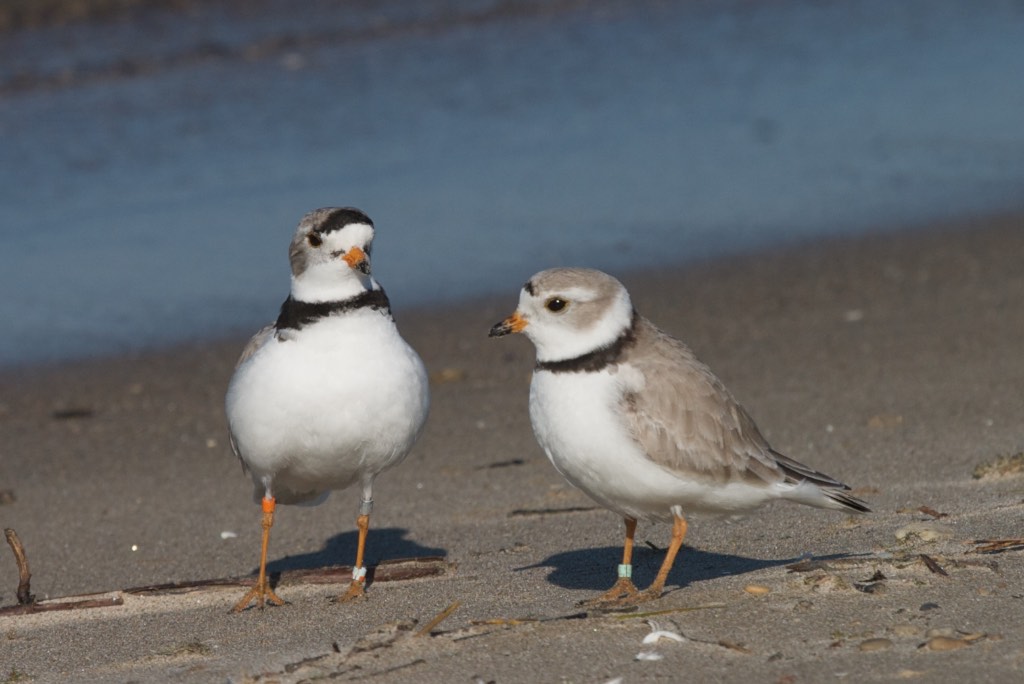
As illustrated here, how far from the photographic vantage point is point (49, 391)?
912 centimetres

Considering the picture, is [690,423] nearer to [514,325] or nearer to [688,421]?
[688,421]

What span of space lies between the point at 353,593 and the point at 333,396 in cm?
78

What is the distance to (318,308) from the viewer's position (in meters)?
5.50

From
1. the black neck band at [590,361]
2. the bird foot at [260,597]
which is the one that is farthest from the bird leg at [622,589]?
the bird foot at [260,597]

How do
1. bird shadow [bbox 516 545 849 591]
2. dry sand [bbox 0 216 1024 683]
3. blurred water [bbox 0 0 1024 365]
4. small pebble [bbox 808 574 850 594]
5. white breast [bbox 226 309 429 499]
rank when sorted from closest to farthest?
dry sand [bbox 0 216 1024 683] → small pebble [bbox 808 574 850 594] → white breast [bbox 226 309 429 499] → bird shadow [bbox 516 545 849 591] → blurred water [bbox 0 0 1024 365]

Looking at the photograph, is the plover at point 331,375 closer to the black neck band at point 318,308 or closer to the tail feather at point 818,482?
the black neck band at point 318,308

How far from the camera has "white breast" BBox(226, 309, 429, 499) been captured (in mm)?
5434

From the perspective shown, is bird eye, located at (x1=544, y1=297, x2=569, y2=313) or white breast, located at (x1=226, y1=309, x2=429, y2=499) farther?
white breast, located at (x1=226, y1=309, x2=429, y2=499)

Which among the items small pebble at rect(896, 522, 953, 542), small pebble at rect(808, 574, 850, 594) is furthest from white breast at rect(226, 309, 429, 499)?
small pebble at rect(896, 522, 953, 542)

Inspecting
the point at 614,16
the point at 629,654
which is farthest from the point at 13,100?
the point at 629,654

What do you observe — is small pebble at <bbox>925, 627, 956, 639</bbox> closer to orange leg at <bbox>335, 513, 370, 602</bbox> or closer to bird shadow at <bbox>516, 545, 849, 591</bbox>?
bird shadow at <bbox>516, 545, 849, 591</bbox>

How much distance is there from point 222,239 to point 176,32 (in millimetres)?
9290

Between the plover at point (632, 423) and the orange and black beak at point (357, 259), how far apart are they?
0.56m

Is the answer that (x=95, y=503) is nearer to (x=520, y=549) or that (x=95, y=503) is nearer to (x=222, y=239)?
(x=520, y=549)
